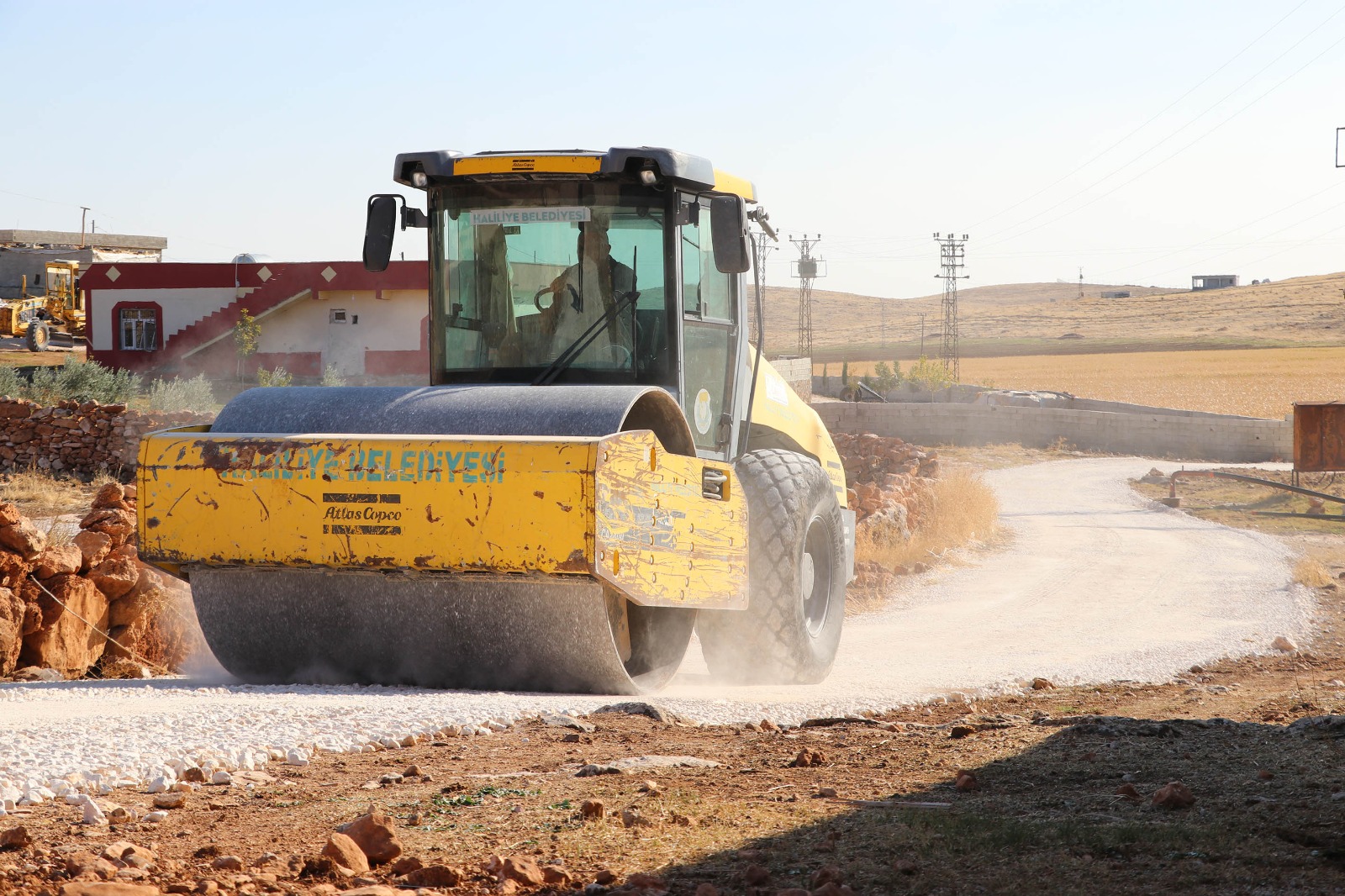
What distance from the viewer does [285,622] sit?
7543mm

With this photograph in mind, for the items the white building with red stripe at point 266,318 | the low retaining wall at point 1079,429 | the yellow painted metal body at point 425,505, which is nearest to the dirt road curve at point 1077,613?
the yellow painted metal body at point 425,505

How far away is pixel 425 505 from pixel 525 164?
2.44 metres

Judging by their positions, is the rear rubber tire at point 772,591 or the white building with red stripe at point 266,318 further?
the white building with red stripe at point 266,318

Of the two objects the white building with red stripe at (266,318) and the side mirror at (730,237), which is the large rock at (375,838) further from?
the white building with red stripe at (266,318)

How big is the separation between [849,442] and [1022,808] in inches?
1097

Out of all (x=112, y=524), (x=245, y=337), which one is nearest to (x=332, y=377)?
(x=245, y=337)

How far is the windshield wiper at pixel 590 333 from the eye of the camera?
8070 mm

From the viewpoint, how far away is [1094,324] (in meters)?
148

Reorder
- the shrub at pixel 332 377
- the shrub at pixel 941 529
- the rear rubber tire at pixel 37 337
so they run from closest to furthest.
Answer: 1. the shrub at pixel 941 529
2. the shrub at pixel 332 377
3. the rear rubber tire at pixel 37 337

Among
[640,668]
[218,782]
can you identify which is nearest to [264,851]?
[218,782]

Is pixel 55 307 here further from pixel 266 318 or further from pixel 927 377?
pixel 927 377

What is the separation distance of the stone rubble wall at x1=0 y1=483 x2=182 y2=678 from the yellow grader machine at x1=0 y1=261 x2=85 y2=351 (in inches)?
2006

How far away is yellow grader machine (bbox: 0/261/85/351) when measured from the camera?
57938 mm

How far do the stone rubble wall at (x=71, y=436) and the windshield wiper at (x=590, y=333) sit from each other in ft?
57.9
